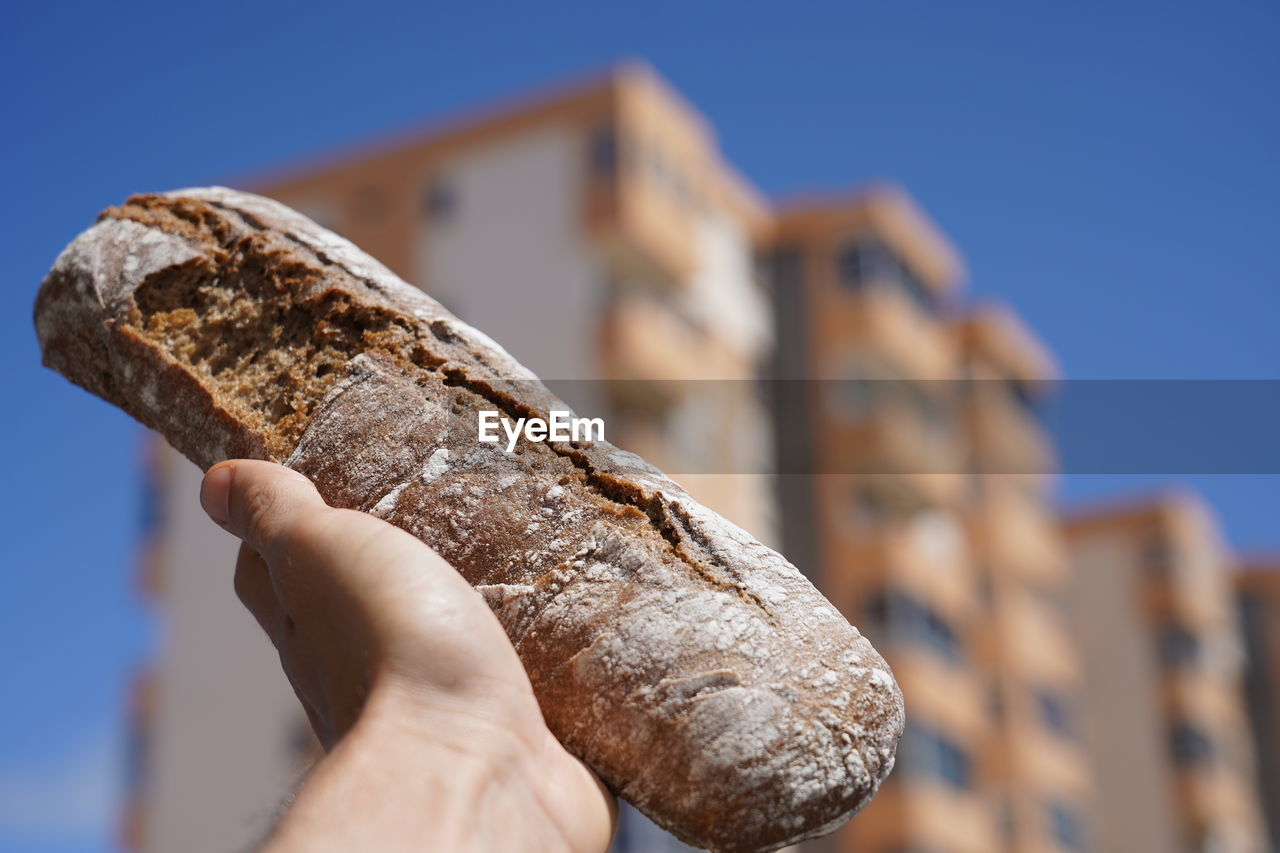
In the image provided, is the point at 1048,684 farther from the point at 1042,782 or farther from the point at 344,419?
the point at 344,419

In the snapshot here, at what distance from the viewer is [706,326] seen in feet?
93.7

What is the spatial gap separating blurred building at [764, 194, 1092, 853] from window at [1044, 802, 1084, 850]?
3.0 inches

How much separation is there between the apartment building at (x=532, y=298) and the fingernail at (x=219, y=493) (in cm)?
2057

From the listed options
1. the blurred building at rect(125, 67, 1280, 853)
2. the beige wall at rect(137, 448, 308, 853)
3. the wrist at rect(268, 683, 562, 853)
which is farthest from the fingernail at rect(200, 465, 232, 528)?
the beige wall at rect(137, 448, 308, 853)

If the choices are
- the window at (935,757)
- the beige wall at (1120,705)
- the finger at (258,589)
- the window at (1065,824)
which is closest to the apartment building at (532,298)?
the window at (935,757)

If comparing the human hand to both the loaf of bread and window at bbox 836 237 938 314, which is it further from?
window at bbox 836 237 938 314

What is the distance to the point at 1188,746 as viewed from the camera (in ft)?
138

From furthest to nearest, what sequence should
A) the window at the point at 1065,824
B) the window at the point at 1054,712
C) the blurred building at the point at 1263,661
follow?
1. the blurred building at the point at 1263,661
2. the window at the point at 1054,712
3. the window at the point at 1065,824

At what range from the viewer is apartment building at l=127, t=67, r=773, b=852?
83.3ft

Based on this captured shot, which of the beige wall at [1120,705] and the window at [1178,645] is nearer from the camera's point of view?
the beige wall at [1120,705]

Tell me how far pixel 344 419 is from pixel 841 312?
27.8m

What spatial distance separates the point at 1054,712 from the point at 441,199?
2075cm

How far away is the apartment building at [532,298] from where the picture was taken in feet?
83.3

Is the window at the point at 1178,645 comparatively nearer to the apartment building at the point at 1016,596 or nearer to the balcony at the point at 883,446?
the apartment building at the point at 1016,596
